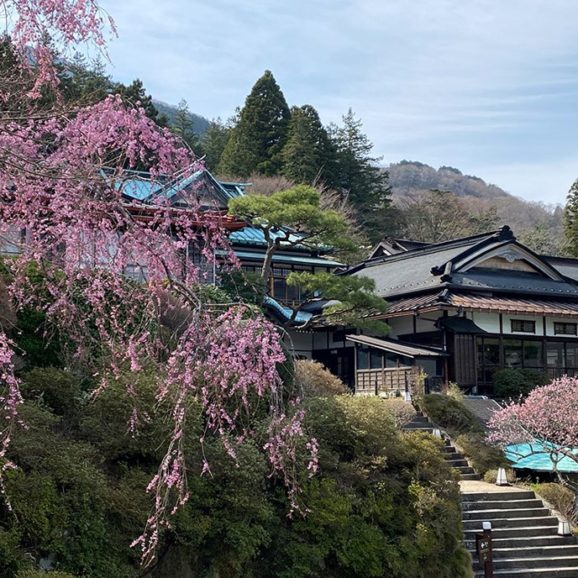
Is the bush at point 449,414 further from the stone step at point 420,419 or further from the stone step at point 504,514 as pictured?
the stone step at point 504,514

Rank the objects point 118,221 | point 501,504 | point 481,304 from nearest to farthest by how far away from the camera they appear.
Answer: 1. point 118,221
2. point 501,504
3. point 481,304

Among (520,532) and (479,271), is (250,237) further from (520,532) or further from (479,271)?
(520,532)

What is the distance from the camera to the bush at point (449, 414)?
17.4 meters

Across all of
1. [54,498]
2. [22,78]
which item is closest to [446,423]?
[54,498]

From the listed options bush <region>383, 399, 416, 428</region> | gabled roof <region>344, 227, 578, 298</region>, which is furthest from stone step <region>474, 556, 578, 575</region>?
gabled roof <region>344, 227, 578, 298</region>

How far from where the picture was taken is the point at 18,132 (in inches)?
217

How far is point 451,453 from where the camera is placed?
53.6 feet

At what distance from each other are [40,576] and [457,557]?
6543 mm

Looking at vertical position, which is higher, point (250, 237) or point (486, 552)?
point (250, 237)

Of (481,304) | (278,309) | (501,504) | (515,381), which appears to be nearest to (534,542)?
(501,504)

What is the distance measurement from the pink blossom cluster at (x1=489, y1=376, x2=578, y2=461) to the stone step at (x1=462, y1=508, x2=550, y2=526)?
46.9 inches

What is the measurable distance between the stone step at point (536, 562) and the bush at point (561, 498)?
1353mm

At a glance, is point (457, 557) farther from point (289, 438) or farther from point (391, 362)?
point (391, 362)

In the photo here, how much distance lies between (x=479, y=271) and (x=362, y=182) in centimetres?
1802
